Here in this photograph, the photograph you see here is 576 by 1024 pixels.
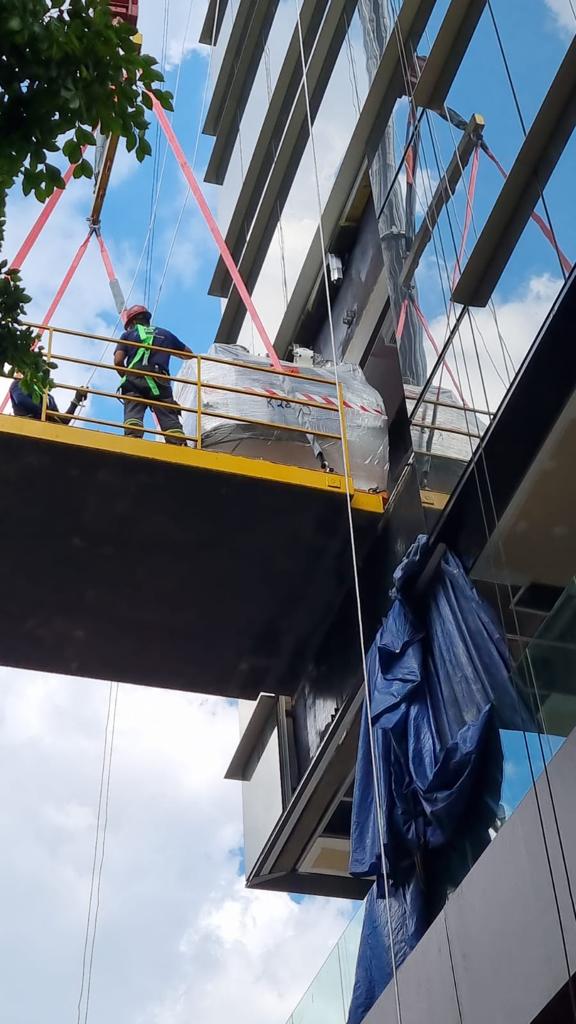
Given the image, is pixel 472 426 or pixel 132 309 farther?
pixel 132 309

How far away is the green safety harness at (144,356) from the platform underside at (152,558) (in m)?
1.34

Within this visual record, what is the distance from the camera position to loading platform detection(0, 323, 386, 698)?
8.41 m

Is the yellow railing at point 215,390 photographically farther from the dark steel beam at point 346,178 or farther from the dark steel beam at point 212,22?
the dark steel beam at point 212,22

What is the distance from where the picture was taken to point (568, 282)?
21.5 ft

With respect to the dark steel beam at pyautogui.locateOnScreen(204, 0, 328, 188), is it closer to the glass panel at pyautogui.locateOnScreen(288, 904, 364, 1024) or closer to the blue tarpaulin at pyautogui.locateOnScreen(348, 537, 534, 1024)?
the blue tarpaulin at pyautogui.locateOnScreen(348, 537, 534, 1024)

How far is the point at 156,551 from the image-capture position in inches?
345

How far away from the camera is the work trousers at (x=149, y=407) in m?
9.45

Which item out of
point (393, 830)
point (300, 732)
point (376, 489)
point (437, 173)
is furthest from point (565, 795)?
point (300, 732)

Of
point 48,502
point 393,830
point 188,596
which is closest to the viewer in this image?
point 393,830

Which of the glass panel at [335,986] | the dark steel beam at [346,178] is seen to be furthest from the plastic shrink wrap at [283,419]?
the glass panel at [335,986]

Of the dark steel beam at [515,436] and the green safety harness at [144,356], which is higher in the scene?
the green safety harness at [144,356]

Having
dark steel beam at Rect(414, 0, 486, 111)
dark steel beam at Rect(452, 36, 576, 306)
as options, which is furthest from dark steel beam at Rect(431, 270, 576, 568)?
dark steel beam at Rect(414, 0, 486, 111)

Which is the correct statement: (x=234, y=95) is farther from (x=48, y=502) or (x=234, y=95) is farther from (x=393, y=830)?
(x=393, y=830)

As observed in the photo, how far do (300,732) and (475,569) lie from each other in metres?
3.70
